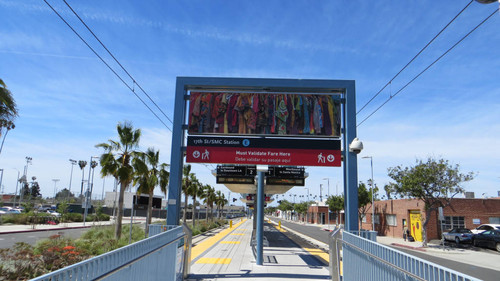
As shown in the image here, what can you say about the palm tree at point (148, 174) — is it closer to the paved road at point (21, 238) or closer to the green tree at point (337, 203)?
the paved road at point (21, 238)

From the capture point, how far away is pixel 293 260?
13883 mm

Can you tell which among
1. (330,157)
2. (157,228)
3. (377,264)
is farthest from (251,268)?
(377,264)

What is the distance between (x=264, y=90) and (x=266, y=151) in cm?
217

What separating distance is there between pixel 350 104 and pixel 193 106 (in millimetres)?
5399

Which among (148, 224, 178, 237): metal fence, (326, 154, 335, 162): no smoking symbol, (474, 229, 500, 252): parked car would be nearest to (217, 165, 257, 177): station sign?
(326, 154, 335, 162): no smoking symbol

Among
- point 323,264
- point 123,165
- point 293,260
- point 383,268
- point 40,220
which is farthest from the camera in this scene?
point 40,220

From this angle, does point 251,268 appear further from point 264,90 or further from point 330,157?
point 264,90

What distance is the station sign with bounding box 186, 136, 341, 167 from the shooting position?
1080 centimetres

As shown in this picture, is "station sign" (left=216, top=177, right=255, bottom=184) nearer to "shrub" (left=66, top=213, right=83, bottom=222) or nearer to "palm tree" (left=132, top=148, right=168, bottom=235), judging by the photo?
"palm tree" (left=132, top=148, right=168, bottom=235)

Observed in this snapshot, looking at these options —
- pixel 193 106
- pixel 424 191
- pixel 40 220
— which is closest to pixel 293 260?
pixel 193 106

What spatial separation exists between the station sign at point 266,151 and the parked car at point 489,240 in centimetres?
2159

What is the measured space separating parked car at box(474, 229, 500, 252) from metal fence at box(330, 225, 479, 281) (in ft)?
71.8

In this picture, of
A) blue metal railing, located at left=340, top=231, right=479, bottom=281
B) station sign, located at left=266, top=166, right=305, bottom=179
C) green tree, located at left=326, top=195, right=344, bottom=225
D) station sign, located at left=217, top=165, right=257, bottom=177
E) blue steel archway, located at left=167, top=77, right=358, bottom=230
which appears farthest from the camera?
green tree, located at left=326, top=195, right=344, bottom=225

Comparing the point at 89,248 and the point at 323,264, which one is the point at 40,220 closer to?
the point at 89,248
